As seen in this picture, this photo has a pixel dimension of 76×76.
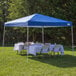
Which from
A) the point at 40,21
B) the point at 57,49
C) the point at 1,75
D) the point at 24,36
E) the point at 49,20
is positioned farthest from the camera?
the point at 24,36

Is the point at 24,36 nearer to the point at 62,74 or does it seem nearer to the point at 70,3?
the point at 70,3

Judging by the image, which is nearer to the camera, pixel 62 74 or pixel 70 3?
pixel 62 74

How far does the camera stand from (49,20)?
374 inches

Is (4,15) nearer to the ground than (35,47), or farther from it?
farther from it

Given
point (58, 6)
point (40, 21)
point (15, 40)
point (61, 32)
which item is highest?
point (58, 6)

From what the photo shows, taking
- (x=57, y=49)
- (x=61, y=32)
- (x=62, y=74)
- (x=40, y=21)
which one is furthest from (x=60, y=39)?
(x=62, y=74)

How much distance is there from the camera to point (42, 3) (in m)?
17.3

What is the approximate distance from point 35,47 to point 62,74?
11.9 ft

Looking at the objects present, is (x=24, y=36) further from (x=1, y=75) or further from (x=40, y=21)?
(x=1, y=75)

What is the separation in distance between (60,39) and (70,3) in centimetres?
447

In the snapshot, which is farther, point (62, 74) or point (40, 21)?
point (40, 21)

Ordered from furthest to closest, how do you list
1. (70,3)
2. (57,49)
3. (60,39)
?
(60,39)
(70,3)
(57,49)

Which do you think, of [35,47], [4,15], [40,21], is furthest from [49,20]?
[4,15]

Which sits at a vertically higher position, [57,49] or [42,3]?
[42,3]
